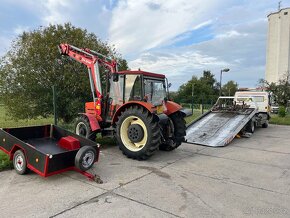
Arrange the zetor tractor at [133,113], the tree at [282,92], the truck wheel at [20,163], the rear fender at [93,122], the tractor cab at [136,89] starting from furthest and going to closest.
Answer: the tree at [282,92]
the rear fender at [93,122]
the tractor cab at [136,89]
the zetor tractor at [133,113]
the truck wheel at [20,163]

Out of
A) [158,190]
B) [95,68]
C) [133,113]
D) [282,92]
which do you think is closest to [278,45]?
[282,92]

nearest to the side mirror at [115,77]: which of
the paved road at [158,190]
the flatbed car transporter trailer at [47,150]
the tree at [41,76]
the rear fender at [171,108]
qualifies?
the rear fender at [171,108]

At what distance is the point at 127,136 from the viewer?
6.35 meters

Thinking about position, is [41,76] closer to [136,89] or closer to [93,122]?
[93,122]

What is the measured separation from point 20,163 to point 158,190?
8.33 ft

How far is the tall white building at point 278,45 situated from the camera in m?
37.8

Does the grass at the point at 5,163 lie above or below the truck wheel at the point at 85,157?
below

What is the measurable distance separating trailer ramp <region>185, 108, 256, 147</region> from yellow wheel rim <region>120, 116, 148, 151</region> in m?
3.05

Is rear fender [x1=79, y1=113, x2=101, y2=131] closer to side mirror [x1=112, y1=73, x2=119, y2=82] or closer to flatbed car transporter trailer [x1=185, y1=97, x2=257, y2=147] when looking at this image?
side mirror [x1=112, y1=73, x2=119, y2=82]

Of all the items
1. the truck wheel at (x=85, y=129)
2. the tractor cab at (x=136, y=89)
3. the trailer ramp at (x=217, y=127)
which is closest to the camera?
the tractor cab at (x=136, y=89)

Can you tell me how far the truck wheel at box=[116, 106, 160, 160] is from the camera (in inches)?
232

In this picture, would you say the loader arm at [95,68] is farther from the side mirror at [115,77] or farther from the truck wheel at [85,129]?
the side mirror at [115,77]

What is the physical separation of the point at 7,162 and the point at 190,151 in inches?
183

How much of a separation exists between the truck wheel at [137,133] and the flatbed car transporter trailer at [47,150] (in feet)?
4.25
